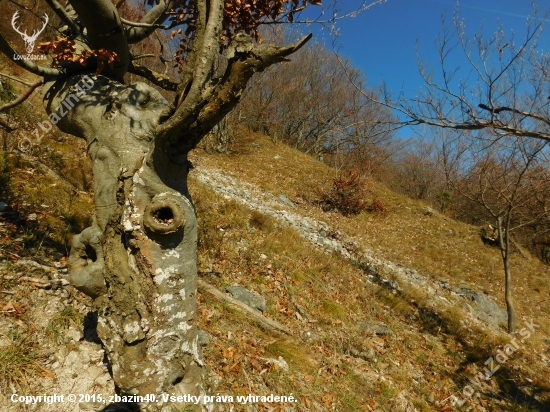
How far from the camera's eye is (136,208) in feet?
6.56

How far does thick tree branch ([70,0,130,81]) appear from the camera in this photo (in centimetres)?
208

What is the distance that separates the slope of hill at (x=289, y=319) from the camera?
271 centimetres

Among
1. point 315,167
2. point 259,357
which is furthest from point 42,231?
point 315,167

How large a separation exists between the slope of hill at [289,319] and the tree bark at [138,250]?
824 millimetres

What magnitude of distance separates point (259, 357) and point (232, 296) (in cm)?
121

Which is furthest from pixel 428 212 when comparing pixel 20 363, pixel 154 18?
pixel 20 363

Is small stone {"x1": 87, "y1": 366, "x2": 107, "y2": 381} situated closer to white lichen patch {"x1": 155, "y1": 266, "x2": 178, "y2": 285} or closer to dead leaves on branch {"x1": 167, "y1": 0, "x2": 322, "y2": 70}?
white lichen patch {"x1": 155, "y1": 266, "x2": 178, "y2": 285}

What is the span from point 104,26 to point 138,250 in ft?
5.54

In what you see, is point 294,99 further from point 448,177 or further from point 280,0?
point 280,0

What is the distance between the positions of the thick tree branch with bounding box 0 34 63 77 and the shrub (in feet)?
40.1

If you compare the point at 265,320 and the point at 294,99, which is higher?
the point at 294,99

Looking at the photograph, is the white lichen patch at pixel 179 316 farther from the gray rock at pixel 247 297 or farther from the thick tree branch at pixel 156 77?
the gray rock at pixel 247 297

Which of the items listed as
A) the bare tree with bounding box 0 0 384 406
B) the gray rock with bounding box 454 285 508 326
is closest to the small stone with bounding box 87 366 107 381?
the bare tree with bounding box 0 0 384 406

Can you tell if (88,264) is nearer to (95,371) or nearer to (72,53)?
(95,371)
